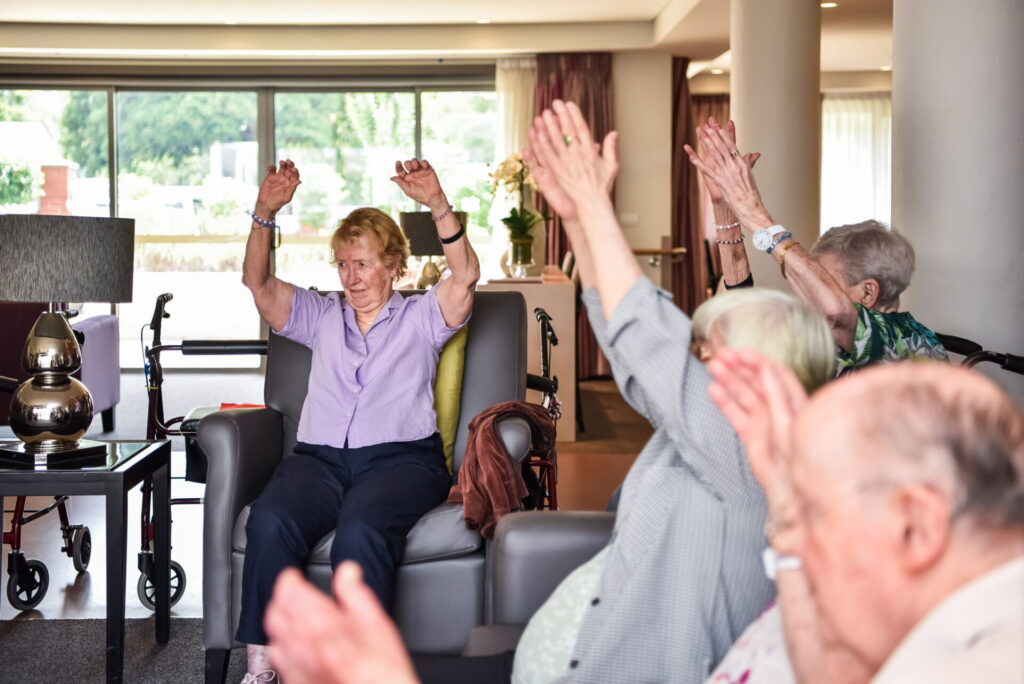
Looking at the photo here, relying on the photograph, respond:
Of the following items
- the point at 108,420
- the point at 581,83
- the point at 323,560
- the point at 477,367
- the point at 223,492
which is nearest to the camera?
the point at 323,560

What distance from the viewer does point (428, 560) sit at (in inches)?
105

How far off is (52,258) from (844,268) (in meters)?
1.94

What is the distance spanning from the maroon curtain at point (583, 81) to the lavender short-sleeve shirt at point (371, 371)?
616 cm

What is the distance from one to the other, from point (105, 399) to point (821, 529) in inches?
239

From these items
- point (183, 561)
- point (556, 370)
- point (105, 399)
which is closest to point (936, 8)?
point (183, 561)

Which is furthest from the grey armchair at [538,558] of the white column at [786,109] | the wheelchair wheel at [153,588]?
the white column at [786,109]

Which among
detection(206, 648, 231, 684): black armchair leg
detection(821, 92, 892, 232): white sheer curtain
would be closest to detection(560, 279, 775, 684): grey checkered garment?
detection(206, 648, 231, 684): black armchair leg

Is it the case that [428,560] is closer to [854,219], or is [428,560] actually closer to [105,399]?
[105,399]

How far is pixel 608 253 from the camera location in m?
1.50

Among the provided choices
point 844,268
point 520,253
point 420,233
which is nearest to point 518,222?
point 520,253

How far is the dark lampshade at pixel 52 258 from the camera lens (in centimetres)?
281

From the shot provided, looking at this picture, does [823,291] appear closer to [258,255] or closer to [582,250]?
[582,250]

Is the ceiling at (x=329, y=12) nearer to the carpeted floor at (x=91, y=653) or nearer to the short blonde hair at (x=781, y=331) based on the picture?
the carpeted floor at (x=91, y=653)

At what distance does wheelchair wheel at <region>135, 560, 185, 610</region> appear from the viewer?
3314 millimetres
